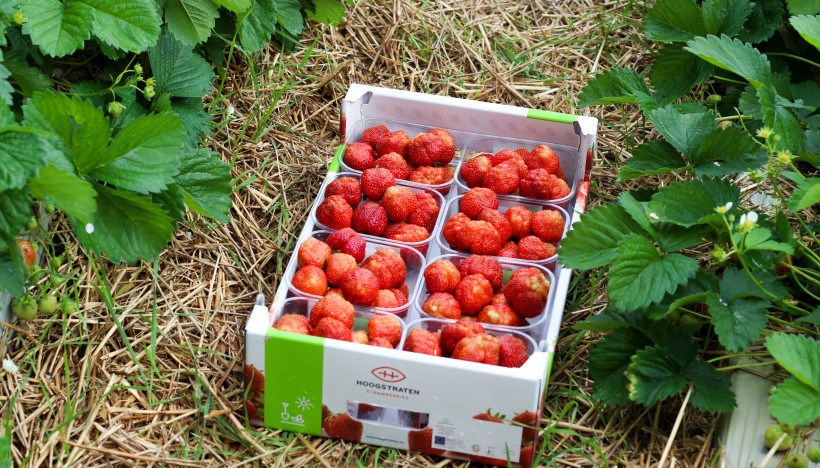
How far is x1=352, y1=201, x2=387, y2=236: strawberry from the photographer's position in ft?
7.42

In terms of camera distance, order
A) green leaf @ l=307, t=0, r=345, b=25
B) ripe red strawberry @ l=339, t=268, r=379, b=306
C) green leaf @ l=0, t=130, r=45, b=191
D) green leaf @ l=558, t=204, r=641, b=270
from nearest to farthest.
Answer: green leaf @ l=0, t=130, r=45, b=191
green leaf @ l=558, t=204, r=641, b=270
ripe red strawberry @ l=339, t=268, r=379, b=306
green leaf @ l=307, t=0, r=345, b=25

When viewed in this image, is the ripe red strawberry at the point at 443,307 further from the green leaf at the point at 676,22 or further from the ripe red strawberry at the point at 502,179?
the green leaf at the point at 676,22

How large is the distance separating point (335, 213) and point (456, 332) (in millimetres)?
464

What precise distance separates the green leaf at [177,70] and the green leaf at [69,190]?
0.69 meters

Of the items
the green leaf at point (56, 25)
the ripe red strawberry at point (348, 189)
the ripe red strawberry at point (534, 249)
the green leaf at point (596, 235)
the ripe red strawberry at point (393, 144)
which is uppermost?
the green leaf at point (56, 25)

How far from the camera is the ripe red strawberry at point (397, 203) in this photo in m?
2.29

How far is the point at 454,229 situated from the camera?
2238 mm

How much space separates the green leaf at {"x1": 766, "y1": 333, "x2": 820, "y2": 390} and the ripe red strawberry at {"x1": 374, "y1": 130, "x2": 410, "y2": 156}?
3.53ft

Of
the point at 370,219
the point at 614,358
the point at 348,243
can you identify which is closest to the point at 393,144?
the point at 370,219

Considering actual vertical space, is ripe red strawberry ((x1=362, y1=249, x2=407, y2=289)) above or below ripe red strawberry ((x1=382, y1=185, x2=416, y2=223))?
below

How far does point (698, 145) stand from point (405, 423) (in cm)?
86

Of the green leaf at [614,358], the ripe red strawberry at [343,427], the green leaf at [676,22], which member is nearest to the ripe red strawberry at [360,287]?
the ripe red strawberry at [343,427]

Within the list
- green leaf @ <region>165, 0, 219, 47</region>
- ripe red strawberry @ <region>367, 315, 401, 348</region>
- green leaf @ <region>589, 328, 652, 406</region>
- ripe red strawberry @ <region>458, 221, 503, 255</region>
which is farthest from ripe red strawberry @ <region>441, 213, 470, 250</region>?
green leaf @ <region>165, 0, 219, 47</region>

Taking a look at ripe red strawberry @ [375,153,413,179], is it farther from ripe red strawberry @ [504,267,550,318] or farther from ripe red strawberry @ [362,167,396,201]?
ripe red strawberry @ [504,267,550,318]
